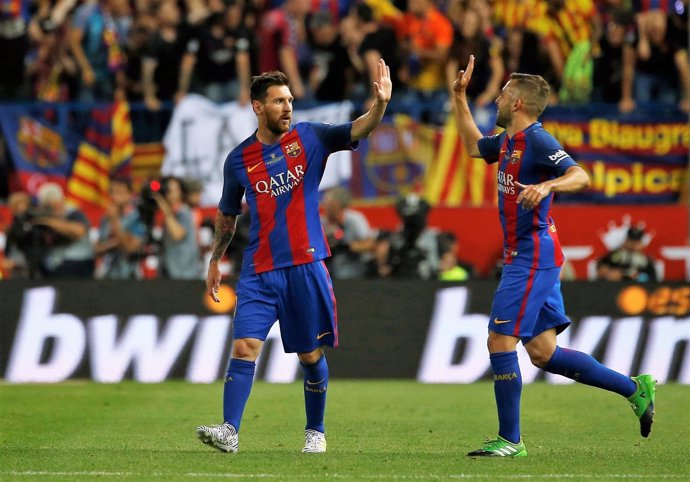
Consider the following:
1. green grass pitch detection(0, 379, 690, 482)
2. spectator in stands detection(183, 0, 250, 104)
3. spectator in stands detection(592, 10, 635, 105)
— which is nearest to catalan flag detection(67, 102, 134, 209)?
spectator in stands detection(183, 0, 250, 104)

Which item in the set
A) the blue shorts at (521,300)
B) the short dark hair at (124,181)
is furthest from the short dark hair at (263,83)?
the short dark hair at (124,181)

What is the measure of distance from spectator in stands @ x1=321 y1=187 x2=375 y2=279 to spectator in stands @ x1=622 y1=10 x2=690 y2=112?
3.97 m

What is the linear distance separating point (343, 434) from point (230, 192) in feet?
7.58

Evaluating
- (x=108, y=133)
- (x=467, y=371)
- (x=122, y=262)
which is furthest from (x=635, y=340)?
(x=108, y=133)

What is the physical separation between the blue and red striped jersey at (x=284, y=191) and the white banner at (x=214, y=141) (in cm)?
896

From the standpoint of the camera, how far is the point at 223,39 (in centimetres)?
1830

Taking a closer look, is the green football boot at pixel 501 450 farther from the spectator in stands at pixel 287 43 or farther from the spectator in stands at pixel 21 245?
the spectator in stands at pixel 287 43

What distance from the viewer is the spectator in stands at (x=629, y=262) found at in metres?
16.3

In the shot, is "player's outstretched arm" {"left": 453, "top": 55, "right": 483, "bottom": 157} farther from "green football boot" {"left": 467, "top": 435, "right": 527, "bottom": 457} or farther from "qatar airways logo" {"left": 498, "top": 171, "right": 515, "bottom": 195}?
"green football boot" {"left": 467, "top": 435, "right": 527, "bottom": 457}

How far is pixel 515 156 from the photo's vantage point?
344 inches

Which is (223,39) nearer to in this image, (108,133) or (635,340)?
(108,133)

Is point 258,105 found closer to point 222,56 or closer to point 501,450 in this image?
point 501,450

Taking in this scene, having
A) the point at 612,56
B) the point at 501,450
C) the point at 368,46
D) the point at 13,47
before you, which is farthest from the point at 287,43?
the point at 501,450

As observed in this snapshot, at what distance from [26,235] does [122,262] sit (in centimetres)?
116
